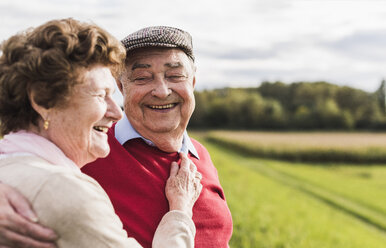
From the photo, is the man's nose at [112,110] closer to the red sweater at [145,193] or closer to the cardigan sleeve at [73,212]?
the cardigan sleeve at [73,212]

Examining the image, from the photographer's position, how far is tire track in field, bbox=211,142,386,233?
40.7 ft

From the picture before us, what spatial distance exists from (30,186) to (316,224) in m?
8.88

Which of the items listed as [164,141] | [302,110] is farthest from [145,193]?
[302,110]

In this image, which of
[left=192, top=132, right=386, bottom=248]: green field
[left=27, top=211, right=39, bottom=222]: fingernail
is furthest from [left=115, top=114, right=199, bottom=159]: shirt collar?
[left=192, top=132, right=386, bottom=248]: green field

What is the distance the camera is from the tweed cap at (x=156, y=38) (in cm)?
233

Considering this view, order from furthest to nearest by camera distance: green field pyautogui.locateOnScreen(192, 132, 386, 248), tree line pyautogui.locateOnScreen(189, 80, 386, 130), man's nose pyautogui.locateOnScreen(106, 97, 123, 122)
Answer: tree line pyautogui.locateOnScreen(189, 80, 386, 130), green field pyautogui.locateOnScreen(192, 132, 386, 248), man's nose pyautogui.locateOnScreen(106, 97, 123, 122)

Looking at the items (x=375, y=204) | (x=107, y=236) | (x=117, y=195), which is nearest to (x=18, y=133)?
(x=107, y=236)

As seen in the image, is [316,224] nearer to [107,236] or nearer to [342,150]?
[107,236]

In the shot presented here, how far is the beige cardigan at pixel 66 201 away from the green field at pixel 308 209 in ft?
16.6

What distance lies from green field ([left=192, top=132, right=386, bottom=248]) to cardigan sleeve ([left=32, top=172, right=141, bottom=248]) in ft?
16.6

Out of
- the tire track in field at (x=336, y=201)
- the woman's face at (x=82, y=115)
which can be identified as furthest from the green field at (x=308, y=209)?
the woman's face at (x=82, y=115)

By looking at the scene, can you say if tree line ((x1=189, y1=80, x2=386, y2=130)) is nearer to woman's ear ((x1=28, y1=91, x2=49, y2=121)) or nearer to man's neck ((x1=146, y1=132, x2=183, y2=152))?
man's neck ((x1=146, y1=132, x2=183, y2=152))

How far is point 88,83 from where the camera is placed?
5.08 ft

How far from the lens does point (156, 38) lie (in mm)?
2330
